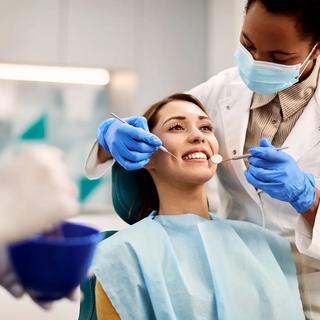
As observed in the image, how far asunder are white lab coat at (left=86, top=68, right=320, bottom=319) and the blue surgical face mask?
13 cm

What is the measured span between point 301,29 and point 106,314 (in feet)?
3.30

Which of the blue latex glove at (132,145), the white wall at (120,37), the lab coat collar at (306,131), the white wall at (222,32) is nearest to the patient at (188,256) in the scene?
the blue latex glove at (132,145)

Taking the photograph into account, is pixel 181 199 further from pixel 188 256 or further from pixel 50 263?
pixel 50 263

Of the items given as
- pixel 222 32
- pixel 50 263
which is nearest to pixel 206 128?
pixel 50 263

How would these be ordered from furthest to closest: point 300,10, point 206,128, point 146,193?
point 146,193 → point 206,128 → point 300,10

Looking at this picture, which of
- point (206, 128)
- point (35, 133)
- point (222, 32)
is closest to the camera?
point (35, 133)

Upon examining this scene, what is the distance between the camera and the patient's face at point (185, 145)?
158 centimetres

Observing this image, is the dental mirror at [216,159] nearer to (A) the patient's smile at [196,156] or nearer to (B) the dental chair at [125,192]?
(A) the patient's smile at [196,156]

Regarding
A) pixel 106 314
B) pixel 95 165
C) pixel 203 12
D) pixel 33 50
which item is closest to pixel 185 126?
pixel 95 165

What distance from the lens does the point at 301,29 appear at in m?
1.39

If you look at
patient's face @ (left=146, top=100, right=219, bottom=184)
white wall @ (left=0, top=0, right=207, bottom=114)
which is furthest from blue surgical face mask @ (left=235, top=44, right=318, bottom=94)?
white wall @ (left=0, top=0, right=207, bottom=114)

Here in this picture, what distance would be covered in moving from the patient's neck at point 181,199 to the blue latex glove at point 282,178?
0.27 m

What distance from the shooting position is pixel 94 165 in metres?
1.73

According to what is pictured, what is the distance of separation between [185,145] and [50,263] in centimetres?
91
